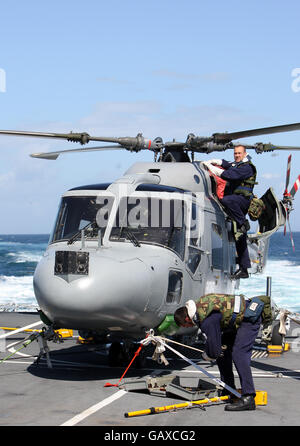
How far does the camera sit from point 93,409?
26.6ft

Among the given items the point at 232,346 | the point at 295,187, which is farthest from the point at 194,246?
the point at 295,187

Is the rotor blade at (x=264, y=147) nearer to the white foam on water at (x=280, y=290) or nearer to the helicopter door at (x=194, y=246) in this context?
the helicopter door at (x=194, y=246)

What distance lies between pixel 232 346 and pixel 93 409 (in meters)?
1.96

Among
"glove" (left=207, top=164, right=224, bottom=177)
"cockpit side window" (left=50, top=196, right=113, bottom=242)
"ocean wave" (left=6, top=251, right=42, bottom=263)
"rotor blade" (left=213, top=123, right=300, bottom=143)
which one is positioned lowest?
"ocean wave" (left=6, top=251, right=42, bottom=263)

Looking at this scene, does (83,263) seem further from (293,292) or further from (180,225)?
(293,292)

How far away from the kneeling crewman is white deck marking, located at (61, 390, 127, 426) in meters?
1.30

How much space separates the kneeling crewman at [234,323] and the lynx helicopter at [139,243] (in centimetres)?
103

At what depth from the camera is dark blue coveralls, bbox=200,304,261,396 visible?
27.0 ft

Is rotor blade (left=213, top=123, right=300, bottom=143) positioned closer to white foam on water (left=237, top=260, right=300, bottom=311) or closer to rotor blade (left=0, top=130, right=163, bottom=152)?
rotor blade (left=0, top=130, right=163, bottom=152)

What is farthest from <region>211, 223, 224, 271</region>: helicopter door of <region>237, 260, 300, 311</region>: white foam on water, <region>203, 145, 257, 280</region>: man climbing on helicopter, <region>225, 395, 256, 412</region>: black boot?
<region>237, 260, 300, 311</region>: white foam on water

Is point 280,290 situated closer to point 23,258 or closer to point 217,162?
point 217,162

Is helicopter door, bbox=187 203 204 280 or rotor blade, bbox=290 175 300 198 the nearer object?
helicopter door, bbox=187 203 204 280

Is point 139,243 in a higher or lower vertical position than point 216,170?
lower

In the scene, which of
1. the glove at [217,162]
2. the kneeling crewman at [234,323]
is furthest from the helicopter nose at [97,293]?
the glove at [217,162]
